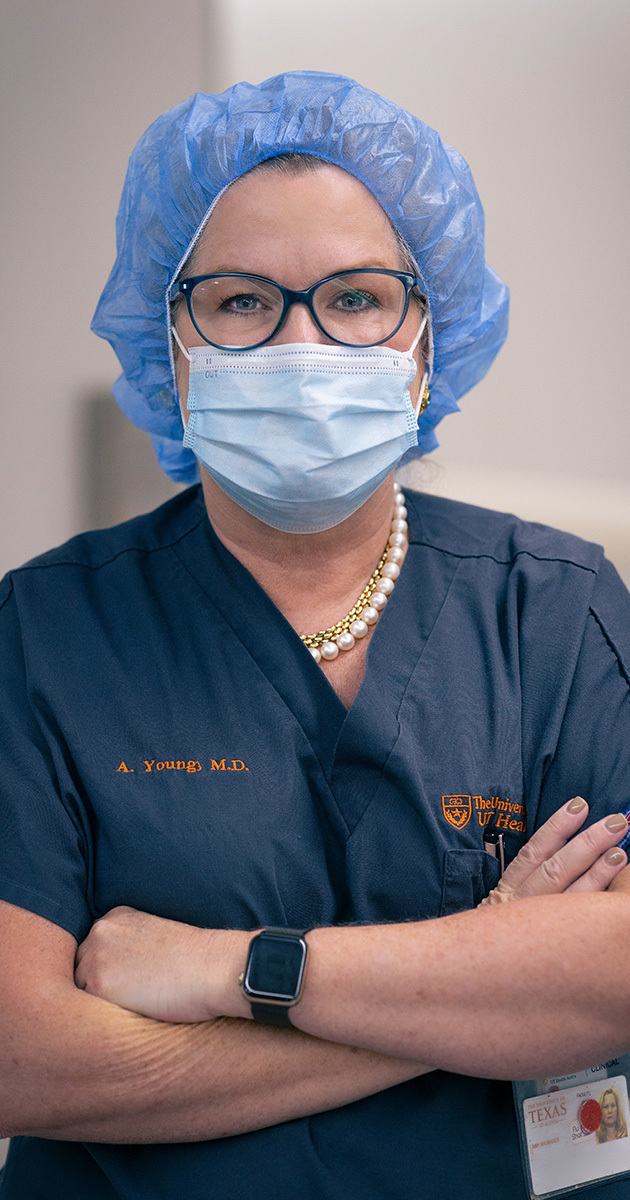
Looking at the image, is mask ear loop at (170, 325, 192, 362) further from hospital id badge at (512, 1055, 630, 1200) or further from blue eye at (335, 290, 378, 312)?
hospital id badge at (512, 1055, 630, 1200)

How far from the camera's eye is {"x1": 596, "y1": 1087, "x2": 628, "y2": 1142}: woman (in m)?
1.22

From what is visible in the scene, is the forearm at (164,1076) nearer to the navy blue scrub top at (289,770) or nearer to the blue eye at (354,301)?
the navy blue scrub top at (289,770)

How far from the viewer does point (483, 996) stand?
3.52ft

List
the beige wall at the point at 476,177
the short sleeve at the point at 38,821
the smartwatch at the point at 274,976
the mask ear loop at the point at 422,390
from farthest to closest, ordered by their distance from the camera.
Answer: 1. the beige wall at the point at 476,177
2. the mask ear loop at the point at 422,390
3. the short sleeve at the point at 38,821
4. the smartwatch at the point at 274,976

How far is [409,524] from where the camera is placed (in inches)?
61.2

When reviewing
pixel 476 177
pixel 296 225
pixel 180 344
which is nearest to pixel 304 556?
pixel 180 344

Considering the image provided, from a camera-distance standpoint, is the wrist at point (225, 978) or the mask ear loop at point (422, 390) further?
the mask ear loop at point (422, 390)

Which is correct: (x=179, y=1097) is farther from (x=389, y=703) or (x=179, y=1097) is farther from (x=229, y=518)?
(x=229, y=518)

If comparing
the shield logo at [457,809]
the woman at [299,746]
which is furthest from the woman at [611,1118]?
the shield logo at [457,809]

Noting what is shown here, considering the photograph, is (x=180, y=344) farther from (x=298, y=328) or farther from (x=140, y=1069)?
(x=140, y=1069)

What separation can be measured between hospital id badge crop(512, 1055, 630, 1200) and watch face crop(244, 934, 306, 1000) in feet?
1.11

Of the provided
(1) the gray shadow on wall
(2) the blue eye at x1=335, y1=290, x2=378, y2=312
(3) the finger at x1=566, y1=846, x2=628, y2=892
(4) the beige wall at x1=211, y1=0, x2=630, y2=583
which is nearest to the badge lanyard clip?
(3) the finger at x1=566, y1=846, x2=628, y2=892

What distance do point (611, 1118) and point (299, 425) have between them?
928mm

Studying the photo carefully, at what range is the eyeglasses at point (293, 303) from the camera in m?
1.30
